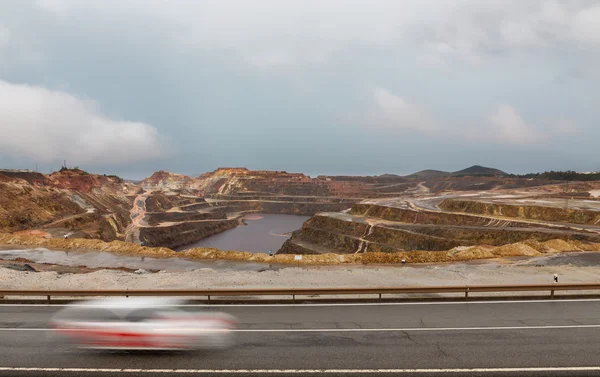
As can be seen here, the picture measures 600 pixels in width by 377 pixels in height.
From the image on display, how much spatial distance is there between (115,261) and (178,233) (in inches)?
2547

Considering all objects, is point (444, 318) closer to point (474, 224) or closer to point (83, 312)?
point (83, 312)

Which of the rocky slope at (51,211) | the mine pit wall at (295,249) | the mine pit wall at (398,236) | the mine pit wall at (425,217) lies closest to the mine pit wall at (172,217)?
the rocky slope at (51,211)

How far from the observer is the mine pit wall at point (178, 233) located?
8294 centimetres

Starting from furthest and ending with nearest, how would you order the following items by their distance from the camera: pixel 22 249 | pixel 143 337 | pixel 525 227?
pixel 525 227, pixel 22 249, pixel 143 337

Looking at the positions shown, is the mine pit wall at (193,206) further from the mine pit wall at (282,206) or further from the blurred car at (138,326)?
the blurred car at (138,326)

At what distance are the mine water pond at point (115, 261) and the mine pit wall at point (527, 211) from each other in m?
55.1

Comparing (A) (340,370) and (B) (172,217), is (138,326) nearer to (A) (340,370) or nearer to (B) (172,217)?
(A) (340,370)

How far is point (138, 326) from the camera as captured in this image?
8461 millimetres

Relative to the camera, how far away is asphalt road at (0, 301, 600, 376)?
8.00 metres

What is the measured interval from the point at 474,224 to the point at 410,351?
5778 centimetres

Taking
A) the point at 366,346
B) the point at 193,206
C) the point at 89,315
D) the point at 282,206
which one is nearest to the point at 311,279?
Result: the point at 366,346

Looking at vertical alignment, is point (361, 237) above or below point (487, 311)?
below

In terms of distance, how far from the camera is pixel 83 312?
28.9 feet

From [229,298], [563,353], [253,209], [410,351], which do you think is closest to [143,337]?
[229,298]
